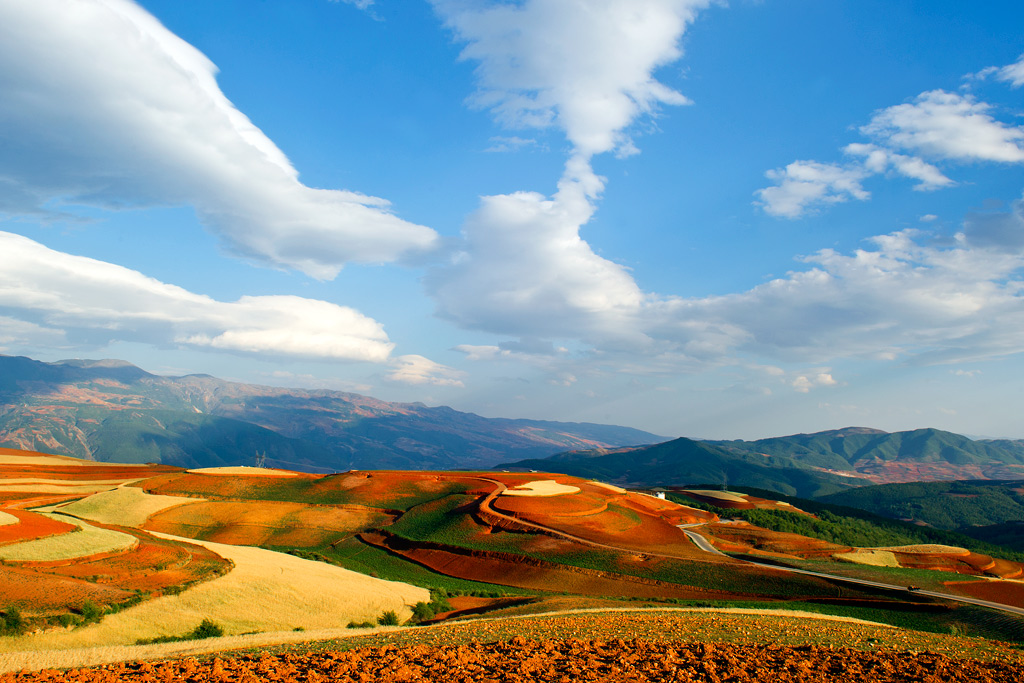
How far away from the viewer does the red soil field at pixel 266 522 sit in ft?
242

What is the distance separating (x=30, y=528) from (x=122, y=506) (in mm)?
34605

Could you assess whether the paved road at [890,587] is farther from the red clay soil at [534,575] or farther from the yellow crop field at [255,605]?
the yellow crop field at [255,605]

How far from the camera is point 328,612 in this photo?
132 feet

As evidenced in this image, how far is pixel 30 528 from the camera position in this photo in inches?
1799

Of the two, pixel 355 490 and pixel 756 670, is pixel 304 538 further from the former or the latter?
pixel 756 670

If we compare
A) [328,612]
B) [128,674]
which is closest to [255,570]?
[328,612]

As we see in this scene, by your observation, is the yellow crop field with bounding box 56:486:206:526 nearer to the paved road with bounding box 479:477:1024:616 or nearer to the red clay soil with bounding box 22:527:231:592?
the red clay soil with bounding box 22:527:231:592

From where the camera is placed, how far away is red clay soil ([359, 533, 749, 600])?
5475 centimetres

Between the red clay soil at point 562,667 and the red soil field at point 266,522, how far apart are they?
61.9 meters

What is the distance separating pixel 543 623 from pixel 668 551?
43.4 m

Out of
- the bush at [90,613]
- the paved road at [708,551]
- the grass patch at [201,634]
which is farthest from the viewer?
the paved road at [708,551]

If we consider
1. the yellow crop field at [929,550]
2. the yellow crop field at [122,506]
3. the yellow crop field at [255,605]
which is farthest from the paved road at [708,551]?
the yellow crop field at [122,506]

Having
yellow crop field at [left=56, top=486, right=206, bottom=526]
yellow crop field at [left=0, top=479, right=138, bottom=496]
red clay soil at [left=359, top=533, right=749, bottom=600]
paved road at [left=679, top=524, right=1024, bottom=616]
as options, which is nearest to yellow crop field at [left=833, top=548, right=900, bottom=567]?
paved road at [left=679, top=524, right=1024, bottom=616]

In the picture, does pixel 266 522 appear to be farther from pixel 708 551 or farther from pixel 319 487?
pixel 708 551
